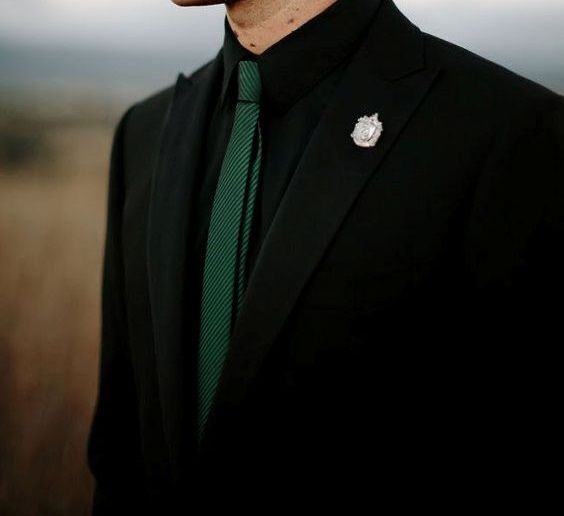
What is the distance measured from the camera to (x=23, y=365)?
3326 millimetres

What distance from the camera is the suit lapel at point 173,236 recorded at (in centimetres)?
106

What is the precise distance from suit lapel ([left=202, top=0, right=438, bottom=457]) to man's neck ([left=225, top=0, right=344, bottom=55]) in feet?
0.35

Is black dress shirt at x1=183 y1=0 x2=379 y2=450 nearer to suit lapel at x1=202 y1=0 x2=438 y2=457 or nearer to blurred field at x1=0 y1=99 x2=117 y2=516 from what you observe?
suit lapel at x1=202 y1=0 x2=438 y2=457

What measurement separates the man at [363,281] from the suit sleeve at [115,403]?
0.22 m

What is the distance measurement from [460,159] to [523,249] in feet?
0.46

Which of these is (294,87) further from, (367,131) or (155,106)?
(155,106)

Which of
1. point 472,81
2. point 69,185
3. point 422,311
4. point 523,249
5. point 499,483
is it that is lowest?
point 69,185

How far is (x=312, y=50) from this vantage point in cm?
104

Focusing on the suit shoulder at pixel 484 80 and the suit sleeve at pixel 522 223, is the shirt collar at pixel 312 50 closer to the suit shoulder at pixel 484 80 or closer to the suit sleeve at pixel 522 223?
the suit shoulder at pixel 484 80

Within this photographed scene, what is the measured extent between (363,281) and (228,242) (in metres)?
0.21

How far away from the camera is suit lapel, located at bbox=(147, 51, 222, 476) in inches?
41.6

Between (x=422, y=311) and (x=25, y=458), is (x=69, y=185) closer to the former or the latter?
(x=25, y=458)

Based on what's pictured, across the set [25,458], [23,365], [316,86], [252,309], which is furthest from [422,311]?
[23,365]

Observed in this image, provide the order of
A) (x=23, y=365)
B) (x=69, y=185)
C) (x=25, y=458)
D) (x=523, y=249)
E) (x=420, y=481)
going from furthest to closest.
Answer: (x=69, y=185) < (x=23, y=365) < (x=25, y=458) < (x=420, y=481) < (x=523, y=249)
